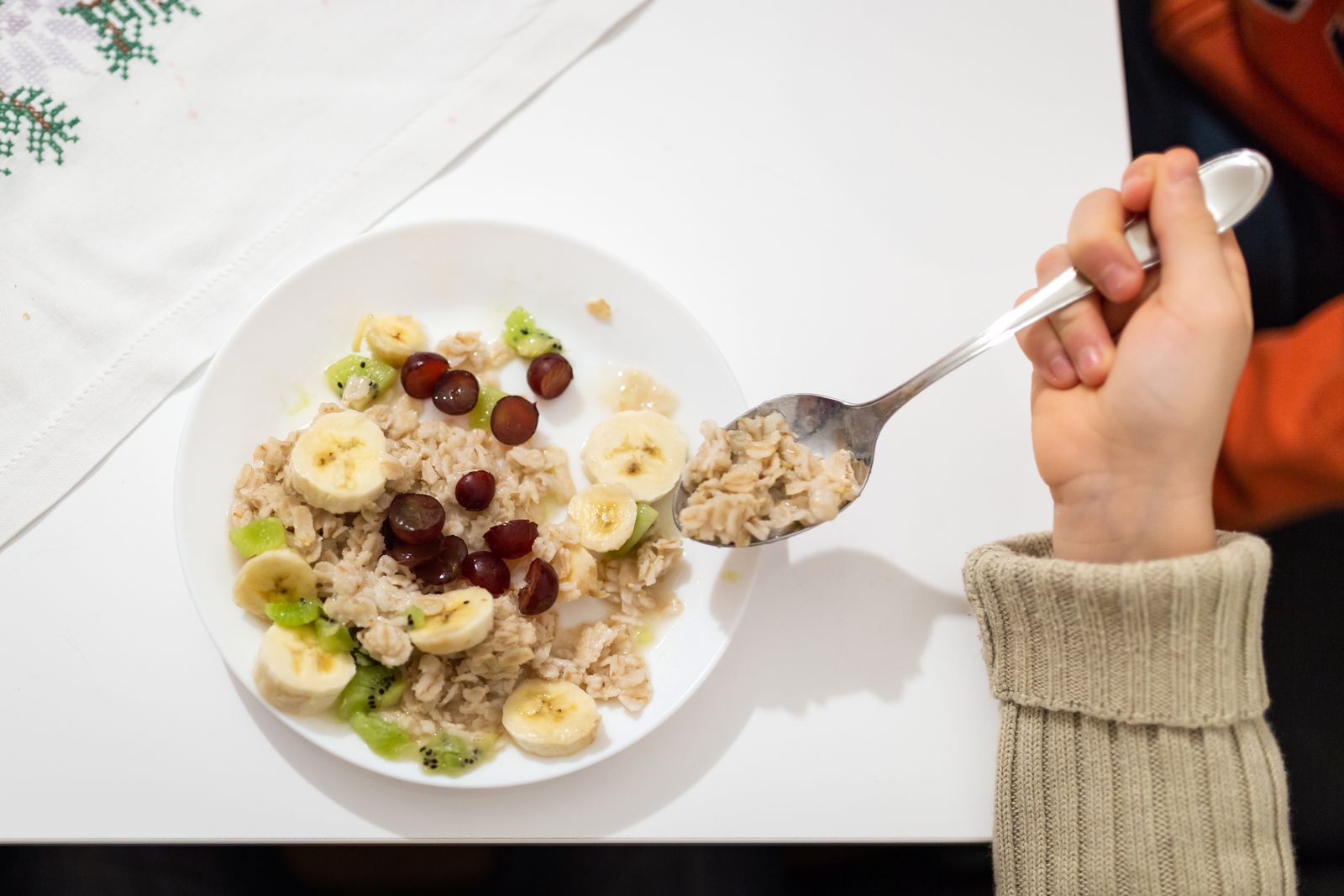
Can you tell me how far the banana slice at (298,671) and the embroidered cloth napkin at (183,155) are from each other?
0.41 metres

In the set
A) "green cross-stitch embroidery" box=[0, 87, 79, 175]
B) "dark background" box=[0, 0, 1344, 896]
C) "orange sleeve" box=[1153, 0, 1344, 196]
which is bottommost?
"dark background" box=[0, 0, 1344, 896]

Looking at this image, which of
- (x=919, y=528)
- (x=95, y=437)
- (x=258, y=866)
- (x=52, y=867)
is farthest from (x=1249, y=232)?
(x=52, y=867)

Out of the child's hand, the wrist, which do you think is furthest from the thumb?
the wrist

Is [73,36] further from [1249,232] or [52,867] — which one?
[1249,232]

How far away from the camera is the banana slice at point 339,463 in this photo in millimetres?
1127

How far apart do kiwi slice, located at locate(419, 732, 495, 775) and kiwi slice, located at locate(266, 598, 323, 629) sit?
21 cm

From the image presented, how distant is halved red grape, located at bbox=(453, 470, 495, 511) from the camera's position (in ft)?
3.78

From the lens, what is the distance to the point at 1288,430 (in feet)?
3.97

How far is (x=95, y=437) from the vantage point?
123 centimetres

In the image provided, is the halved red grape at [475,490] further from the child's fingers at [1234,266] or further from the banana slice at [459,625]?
the child's fingers at [1234,266]

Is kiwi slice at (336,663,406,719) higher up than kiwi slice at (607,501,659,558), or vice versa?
kiwi slice at (607,501,659,558)

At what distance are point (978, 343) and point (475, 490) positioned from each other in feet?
2.11

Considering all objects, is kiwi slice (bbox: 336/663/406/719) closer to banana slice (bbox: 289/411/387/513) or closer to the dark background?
banana slice (bbox: 289/411/387/513)

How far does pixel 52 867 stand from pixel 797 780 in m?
1.32
